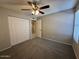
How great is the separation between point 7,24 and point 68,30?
13.4 ft

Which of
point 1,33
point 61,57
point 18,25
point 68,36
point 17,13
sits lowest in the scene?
point 61,57

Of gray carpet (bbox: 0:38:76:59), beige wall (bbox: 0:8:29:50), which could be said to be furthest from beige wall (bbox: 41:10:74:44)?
beige wall (bbox: 0:8:29:50)

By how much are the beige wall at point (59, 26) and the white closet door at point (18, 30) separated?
64.5 inches

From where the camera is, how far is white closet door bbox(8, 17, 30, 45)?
476cm

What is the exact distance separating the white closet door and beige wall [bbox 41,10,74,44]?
1.64 meters

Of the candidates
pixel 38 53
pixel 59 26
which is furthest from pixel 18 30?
pixel 59 26

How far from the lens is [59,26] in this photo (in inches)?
229

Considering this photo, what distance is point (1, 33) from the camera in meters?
3.96

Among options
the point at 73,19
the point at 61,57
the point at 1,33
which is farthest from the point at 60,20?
the point at 1,33

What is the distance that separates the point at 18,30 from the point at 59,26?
10.2 feet

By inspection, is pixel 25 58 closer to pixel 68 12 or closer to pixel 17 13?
pixel 17 13

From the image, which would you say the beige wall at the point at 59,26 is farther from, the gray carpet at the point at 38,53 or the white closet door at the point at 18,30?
the white closet door at the point at 18,30

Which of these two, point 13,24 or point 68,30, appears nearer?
point 13,24

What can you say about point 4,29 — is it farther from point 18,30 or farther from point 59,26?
point 59,26
